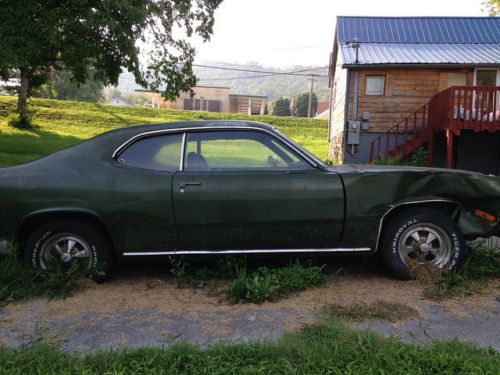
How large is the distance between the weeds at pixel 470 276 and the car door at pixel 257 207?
37.3 inches

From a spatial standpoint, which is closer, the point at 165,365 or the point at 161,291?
the point at 165,365

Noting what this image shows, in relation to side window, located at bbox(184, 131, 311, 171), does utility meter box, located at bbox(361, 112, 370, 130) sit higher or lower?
higher

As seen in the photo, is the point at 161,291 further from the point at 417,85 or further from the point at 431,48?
the point at 431,48

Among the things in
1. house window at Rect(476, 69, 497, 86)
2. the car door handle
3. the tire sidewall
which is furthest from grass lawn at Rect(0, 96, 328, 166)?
the car door handle

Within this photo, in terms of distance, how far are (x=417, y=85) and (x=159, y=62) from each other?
29.0 feet

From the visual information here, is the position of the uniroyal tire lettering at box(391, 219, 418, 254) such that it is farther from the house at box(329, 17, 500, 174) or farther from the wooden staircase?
the house at box(329, 17, 500, 174)

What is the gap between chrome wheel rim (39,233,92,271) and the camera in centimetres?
410

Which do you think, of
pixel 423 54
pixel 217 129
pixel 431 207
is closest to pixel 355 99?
pixel 423 54

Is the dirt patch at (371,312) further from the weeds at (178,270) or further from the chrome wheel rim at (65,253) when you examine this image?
the chrome wheel rim at (65,253)

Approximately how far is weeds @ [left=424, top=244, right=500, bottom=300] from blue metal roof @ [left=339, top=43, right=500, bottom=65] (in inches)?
457

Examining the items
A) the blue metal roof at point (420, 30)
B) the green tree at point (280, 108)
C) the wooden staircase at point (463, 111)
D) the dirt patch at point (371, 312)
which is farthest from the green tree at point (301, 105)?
the dirt patch at point (371, 312)

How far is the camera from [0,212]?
402 cm

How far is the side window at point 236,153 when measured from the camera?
4.18 m

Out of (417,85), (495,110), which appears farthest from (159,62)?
(495,110)
